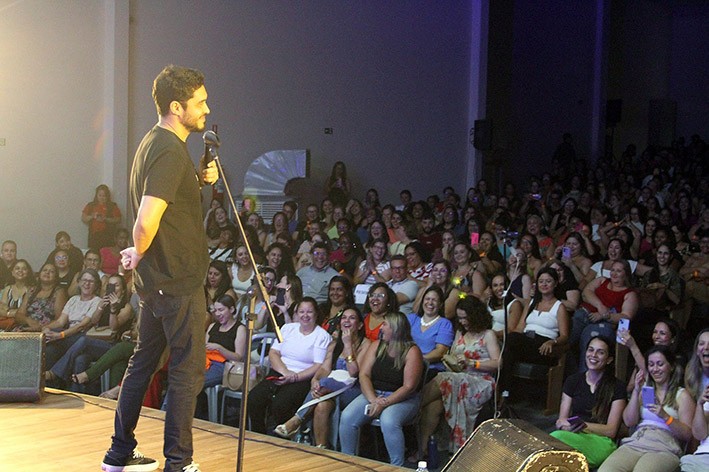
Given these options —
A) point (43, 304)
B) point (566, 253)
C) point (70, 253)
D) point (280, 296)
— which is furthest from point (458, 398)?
point (70, 253)

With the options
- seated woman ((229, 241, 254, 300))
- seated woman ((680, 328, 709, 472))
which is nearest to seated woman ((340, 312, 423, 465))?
seated woman ((680, 328, 709, 472))

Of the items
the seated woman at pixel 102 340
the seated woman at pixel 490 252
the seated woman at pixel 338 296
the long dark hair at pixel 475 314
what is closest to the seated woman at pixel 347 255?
the seated woman at pixel 490 252

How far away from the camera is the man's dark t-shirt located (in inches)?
108

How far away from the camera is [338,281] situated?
581 centimetres

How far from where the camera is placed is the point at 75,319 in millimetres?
6379

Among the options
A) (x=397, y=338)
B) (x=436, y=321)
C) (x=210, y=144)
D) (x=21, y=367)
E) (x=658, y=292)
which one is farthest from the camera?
(x=658, y=292)

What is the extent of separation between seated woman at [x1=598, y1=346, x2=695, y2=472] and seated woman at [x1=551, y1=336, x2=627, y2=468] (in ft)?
0.28

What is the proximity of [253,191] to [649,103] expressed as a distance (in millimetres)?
8850

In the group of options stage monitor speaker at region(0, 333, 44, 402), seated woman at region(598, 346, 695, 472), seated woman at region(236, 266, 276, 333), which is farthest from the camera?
seated woman at region(236, 266, 276, 333)

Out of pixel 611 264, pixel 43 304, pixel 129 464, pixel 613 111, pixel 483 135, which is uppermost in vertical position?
pixel 613 111

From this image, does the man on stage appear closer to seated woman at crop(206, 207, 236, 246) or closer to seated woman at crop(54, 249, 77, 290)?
seated woman at crop(54, 249, 77, 290)

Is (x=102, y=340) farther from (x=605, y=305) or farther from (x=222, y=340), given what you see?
(x=605, y=305)

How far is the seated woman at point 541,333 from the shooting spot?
5.55 m

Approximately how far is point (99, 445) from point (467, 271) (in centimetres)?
368
